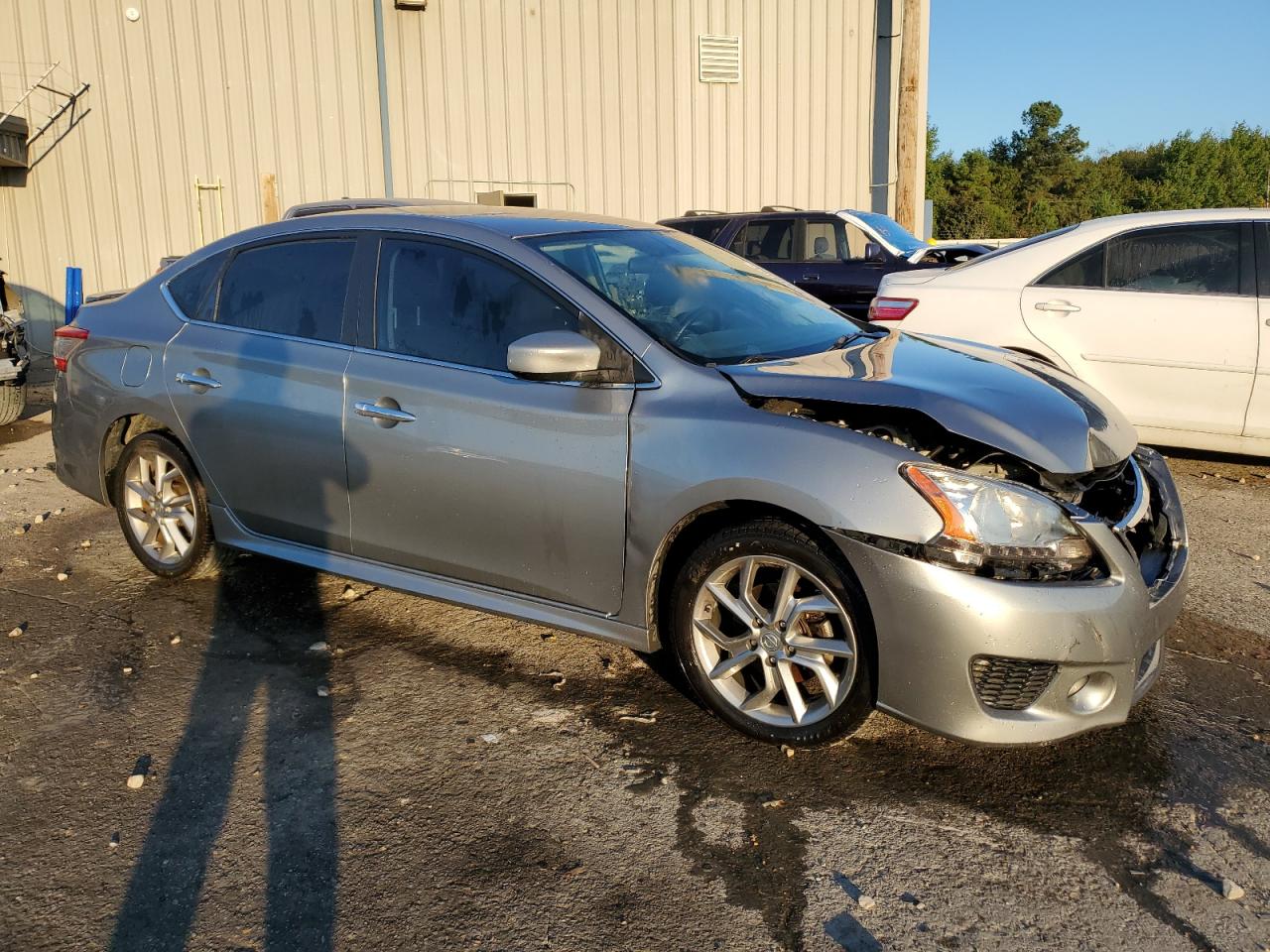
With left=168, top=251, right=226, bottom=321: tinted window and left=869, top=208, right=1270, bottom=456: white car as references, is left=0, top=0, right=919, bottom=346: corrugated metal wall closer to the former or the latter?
left=869, top=208, right=1270, bottom=456: white car

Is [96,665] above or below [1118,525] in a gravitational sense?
below

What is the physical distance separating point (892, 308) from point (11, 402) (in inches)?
278

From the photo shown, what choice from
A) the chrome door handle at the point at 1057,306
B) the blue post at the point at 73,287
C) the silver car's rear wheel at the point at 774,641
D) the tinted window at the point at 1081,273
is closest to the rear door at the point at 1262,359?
the tinted window at the point at 1081,273

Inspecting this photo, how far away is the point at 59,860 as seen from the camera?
2822mm

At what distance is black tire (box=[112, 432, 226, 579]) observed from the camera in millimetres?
4676

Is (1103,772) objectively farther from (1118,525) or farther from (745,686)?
(745,686)

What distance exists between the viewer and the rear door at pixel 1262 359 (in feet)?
19.6

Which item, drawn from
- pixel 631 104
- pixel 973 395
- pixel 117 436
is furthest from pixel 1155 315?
pixel 631 104

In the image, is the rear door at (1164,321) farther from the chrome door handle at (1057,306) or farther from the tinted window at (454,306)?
the tinted window at (454,306)

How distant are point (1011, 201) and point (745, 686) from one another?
61.4 meters

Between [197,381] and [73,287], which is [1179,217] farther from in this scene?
[73,287]

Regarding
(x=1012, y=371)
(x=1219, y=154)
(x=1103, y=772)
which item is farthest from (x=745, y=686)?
(x=1219, y=154)

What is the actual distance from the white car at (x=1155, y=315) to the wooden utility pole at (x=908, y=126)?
32.7 ft

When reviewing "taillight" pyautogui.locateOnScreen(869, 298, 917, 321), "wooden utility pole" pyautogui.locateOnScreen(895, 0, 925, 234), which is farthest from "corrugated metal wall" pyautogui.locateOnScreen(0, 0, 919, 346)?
"taillight" pyautogui.locateOnScreen(869, 298, 917, 321)
